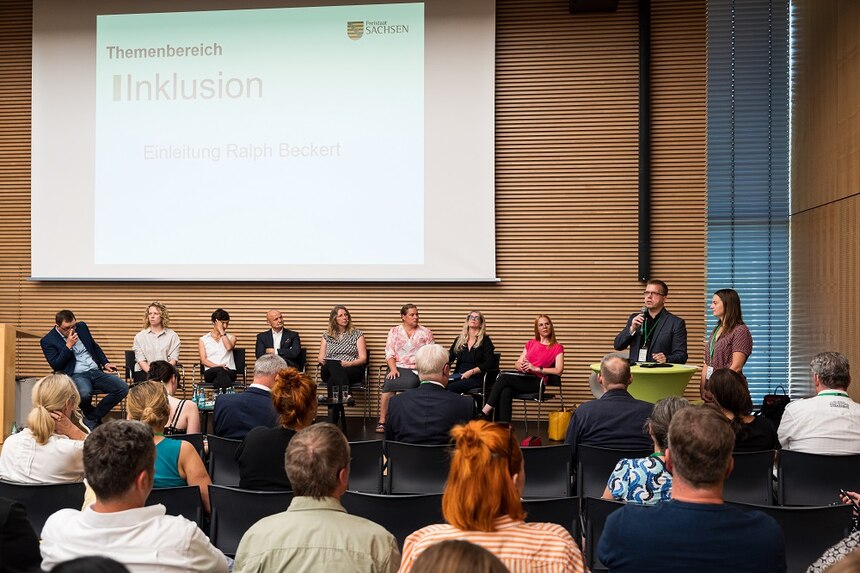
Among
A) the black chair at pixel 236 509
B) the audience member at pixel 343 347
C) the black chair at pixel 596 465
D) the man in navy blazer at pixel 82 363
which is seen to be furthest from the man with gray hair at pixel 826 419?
the man in navy blazer at pixel 82 363

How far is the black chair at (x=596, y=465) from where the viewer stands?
13.2 ft

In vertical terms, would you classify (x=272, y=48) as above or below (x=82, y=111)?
above

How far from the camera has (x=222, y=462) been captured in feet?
14.2

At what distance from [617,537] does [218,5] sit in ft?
28.3

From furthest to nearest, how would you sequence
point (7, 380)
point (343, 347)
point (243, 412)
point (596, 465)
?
point (343, 347) < point (7, 380) < point (243, 412) < point (596, 465)

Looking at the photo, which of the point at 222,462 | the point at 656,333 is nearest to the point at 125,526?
the point at 222,462

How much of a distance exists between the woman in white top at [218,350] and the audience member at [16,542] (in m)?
6.69

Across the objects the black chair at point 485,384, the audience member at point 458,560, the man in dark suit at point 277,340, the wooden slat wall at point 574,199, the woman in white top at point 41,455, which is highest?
the wooden slat wall at point 574,199

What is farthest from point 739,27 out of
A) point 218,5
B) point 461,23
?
point 218,5

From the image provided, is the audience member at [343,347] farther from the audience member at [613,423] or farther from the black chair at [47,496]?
the black chair at [47,496]

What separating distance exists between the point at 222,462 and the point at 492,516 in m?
2.56

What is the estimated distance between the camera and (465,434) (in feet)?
7.13

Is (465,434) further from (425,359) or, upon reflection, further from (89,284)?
(89,284)

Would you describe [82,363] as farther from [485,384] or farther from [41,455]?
[41,455]
